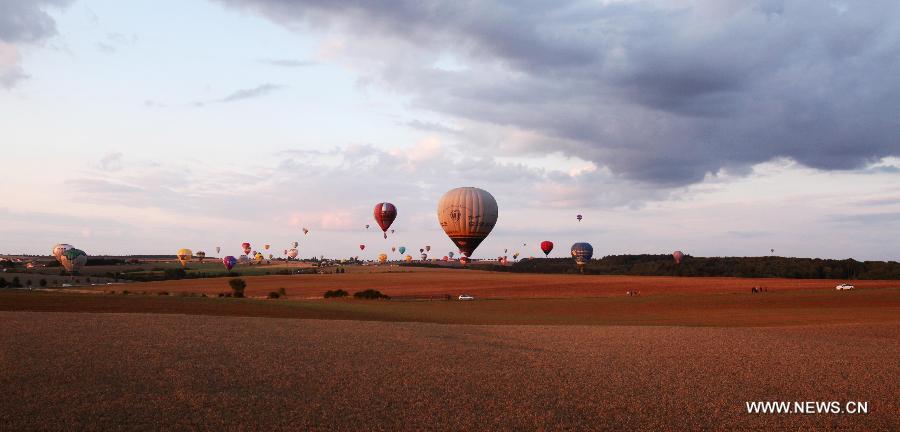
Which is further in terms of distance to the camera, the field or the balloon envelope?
the balloon envelope

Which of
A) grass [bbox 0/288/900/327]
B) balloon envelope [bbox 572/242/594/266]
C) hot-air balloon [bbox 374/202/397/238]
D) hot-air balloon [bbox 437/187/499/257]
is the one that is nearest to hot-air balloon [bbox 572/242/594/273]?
balloon envelope [bbox 572/242/594/266]

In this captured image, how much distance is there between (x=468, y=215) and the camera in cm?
7188

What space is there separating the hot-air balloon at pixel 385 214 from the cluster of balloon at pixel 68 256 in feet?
199

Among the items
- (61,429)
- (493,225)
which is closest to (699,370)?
(61,429)

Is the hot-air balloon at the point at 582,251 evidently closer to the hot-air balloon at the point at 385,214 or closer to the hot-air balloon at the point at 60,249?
the hot-air balloon at the point at 385,214

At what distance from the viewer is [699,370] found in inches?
745

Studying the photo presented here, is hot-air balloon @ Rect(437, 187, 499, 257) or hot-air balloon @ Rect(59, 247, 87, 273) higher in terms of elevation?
hot-air balloon @ Rect(437, 187, 499, 257)

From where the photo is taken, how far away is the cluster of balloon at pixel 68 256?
115500mm

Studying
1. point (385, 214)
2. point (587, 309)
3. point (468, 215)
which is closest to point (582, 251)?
point (385, 214)

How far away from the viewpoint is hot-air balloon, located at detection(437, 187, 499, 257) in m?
72.0

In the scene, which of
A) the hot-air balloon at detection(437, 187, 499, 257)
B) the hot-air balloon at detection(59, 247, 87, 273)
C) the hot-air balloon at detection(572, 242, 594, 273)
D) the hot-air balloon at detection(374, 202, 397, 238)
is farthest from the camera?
the hot-air balloon at detection(572, 242, 594, 273)

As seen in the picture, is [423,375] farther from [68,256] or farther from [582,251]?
[68,256]

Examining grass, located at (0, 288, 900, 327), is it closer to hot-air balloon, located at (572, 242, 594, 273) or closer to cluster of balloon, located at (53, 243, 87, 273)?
hot-air balloon, located at (572, 242, 594, 273)

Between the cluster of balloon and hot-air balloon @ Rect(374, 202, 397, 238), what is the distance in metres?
60.7
